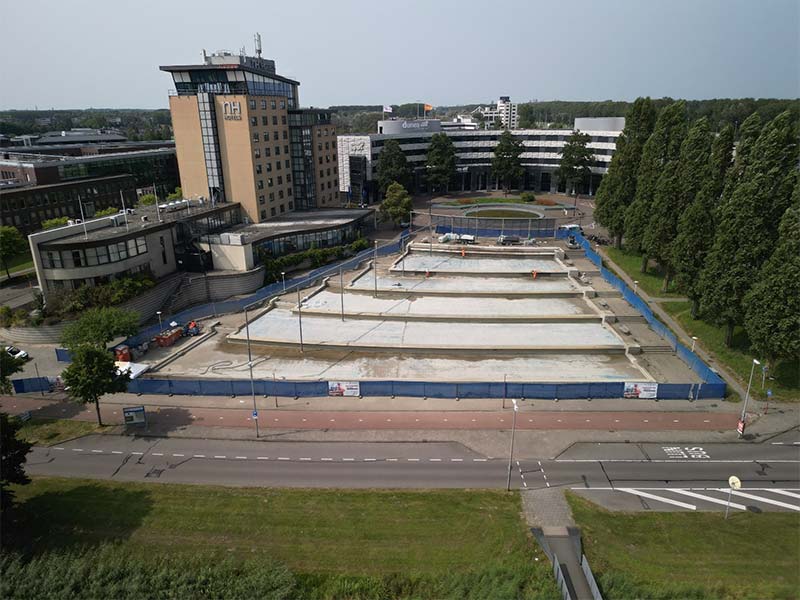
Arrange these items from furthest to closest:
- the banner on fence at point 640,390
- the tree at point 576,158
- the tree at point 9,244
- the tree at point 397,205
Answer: the tree at point 576,158
the tree at point 397,205
the tree at point 9,244
the banner on fence at point 640,390

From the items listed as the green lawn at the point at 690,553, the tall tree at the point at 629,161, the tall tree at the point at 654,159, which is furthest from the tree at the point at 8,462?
the tall tree at the point at 629,161

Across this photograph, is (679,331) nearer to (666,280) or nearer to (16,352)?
(666,280)

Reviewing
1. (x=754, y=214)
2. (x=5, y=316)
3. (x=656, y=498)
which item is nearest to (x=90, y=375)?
(x=5, y=316)

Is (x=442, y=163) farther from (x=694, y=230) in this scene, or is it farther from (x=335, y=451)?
(x=335, y=451)

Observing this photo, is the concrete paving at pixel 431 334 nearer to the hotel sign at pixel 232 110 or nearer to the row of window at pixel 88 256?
the row of window at pixel 88 256

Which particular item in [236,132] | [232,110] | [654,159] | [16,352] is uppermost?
[232,110]

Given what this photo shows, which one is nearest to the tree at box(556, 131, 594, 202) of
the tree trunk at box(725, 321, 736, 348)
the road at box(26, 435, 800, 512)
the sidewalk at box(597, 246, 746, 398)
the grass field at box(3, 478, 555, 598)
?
the sidewalk at box(597, 246, 746, 398)

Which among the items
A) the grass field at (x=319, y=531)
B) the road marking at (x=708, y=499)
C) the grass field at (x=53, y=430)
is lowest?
the road marking at (x=708, y=499)

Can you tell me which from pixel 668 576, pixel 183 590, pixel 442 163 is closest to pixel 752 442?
pixel 668 576
